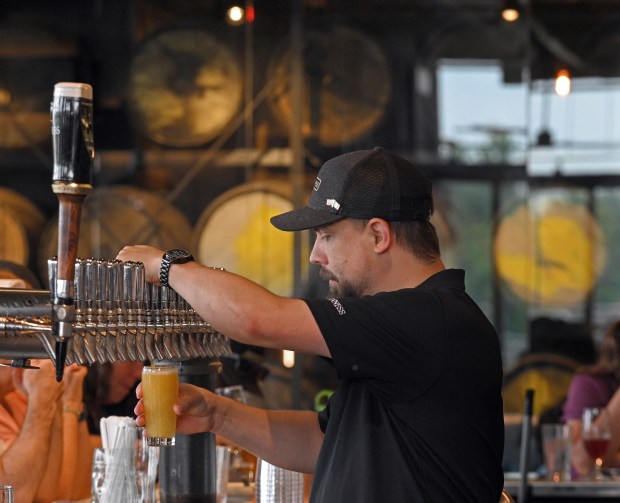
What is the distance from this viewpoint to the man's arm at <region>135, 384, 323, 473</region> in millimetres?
2596

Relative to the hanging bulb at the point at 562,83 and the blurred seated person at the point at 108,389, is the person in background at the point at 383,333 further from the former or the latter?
the hanging bulb at the point at 562,83

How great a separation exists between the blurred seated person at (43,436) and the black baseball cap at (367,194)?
130cm

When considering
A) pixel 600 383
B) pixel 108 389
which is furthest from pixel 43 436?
pixel 600 383

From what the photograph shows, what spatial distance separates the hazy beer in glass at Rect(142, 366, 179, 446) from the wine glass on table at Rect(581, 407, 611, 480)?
8.41 feet

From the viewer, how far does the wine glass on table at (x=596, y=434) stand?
465 cm

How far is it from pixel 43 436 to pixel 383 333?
60.9 inches

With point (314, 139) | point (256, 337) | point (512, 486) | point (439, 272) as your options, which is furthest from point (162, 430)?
point (314, 139)

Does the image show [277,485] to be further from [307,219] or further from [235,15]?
[235,15]

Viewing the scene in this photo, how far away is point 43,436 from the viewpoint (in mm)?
3377

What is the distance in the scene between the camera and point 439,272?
2336 mm

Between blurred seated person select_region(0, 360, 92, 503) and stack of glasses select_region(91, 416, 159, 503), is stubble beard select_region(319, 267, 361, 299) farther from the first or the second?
blurred seated person select_region(0, 360, 92, 503)

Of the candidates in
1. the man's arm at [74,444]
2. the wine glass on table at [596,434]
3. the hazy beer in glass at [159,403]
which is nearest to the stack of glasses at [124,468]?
the hazy beer in glass at [159,403]

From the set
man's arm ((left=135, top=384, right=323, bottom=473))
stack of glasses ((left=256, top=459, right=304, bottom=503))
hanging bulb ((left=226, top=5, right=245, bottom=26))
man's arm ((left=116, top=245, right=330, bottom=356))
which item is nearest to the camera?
man's arm ((left=116, top=245, right=330, bottom=356))

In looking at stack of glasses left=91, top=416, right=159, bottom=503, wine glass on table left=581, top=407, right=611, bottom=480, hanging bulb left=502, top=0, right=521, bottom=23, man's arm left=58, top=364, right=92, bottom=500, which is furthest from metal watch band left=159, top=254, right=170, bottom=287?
hanging bulb left=502, top=0, right=521, bottom=23
